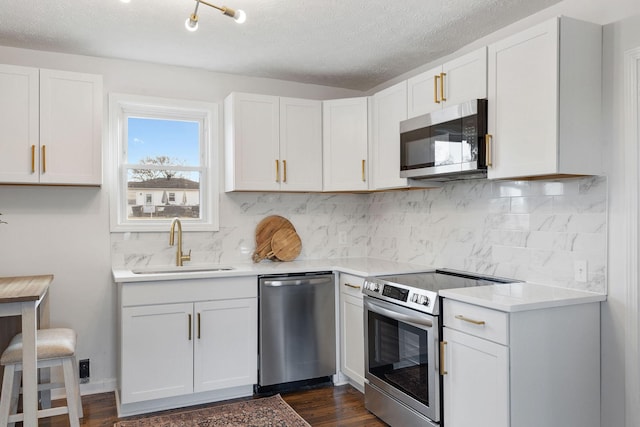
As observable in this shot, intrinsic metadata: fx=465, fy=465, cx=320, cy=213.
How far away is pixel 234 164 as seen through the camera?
11.7ft

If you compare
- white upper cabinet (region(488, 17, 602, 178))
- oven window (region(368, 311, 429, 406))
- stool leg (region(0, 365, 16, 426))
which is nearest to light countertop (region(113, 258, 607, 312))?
oven window (region(368, 311, 429, 406))

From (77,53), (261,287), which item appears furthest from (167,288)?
(77,53)

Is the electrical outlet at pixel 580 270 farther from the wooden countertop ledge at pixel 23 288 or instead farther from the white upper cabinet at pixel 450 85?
the wooden countertop ledge at pixel 23 288

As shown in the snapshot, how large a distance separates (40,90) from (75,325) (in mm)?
1645

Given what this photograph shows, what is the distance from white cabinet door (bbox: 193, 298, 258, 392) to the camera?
3.15 metres

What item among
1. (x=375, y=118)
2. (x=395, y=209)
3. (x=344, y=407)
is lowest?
(x=344, y=407)

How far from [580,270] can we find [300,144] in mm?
2210

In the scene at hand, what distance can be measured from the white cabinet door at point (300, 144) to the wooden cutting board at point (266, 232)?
38cm

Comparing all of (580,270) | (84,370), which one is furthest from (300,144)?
(84,370)

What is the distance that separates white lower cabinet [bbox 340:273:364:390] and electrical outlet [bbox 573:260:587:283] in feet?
4.36

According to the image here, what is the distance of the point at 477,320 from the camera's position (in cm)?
223

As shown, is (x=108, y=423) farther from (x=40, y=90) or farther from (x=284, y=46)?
(x=284, y=46)

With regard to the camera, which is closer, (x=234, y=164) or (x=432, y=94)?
(x=432, y=94)

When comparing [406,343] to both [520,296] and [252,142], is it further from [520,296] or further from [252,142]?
[252,142]
